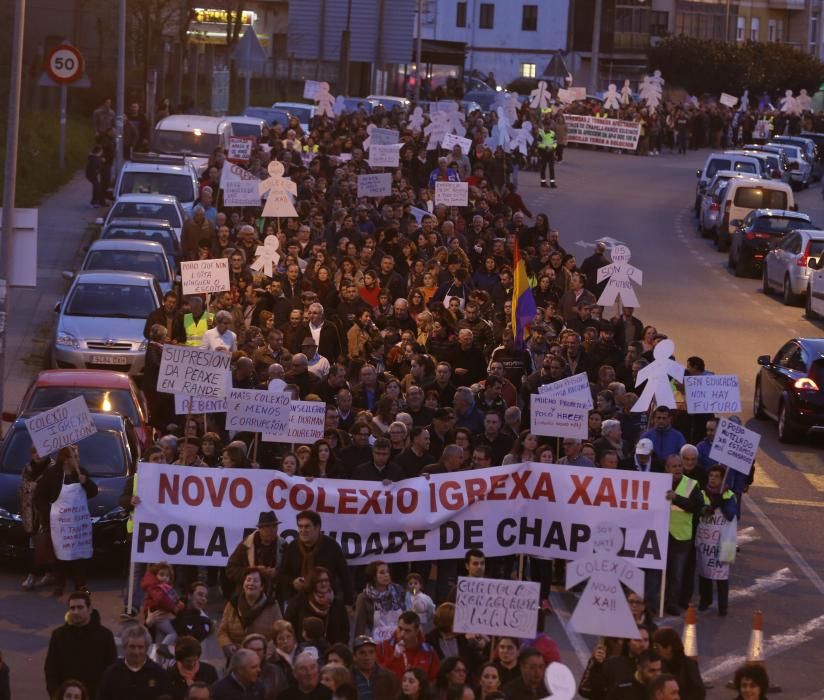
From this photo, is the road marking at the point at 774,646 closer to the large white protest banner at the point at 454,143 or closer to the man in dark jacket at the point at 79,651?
the man in dark jacket at the point at 79,651

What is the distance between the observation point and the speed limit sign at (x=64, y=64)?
3153 centimetres

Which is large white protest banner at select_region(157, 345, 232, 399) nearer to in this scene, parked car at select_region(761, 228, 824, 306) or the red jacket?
the red jacket

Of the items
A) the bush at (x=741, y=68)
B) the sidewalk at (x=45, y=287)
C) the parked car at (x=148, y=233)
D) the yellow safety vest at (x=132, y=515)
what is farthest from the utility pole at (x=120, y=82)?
the bush at (x=741, y=68)

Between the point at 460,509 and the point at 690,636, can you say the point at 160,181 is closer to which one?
the point at 460,509

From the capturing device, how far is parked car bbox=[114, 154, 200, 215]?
109ft

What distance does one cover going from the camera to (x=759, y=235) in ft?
130

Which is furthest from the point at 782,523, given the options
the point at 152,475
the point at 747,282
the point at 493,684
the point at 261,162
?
the point at 747,282

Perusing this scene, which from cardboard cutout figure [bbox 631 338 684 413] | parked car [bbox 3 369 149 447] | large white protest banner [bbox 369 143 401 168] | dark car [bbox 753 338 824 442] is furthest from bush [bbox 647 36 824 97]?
parked car [bbox 3 369 149 447]

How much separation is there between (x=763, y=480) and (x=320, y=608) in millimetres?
9832

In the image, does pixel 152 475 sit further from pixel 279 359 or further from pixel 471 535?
pixel 279 359

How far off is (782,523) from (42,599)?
788 cm

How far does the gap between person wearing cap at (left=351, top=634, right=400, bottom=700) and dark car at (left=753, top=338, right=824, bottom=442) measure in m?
12.9

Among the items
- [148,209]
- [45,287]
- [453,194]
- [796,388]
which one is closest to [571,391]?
[796,388]

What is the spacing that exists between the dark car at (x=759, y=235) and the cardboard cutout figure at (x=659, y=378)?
2022cm
